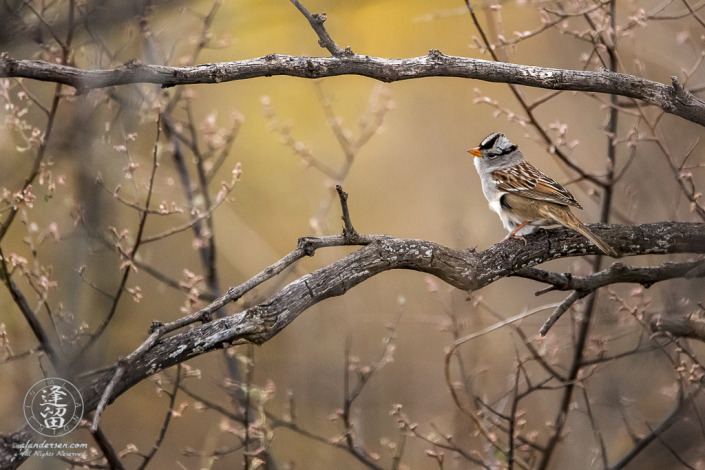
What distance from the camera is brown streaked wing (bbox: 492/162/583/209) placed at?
4684mm

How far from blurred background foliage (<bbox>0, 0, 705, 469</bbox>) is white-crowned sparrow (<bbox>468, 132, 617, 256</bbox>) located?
1.03 feet

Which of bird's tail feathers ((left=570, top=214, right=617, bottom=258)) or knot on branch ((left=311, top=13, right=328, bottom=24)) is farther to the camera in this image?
bird's tail feathers ((left=570, top=214, right=617, bottom=258))

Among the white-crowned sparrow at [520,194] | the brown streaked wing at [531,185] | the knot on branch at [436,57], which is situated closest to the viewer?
the knot on branch at [436,57]

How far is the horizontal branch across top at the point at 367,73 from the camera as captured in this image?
9.30 feet

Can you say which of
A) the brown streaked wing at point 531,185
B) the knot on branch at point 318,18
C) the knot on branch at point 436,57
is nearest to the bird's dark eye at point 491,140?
the brown streaked wing at point 531,185

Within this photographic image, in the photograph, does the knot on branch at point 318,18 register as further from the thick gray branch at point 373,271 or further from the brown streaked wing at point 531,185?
the brown streaked wing at point 531,185

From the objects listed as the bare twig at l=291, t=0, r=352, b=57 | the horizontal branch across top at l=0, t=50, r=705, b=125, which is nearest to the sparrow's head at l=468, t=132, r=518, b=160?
the horizontal branch across top at l=0, t=50, r=705, b=125

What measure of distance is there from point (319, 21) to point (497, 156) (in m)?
2.60

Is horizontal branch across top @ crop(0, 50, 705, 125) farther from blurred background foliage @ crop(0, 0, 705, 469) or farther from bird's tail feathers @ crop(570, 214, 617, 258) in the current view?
bird's tail feathers @ crop(570, 214, 617, 258)

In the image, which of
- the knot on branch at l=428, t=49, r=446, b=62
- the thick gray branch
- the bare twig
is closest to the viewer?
the thick gray branch

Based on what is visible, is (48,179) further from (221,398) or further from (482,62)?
(221,398)

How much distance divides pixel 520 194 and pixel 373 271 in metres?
1.89

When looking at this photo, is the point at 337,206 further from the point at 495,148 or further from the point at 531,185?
the point at 531,185

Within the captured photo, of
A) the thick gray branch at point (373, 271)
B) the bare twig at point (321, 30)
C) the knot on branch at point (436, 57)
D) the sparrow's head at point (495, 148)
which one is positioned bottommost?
the thick gray branch at point (373, 271)
